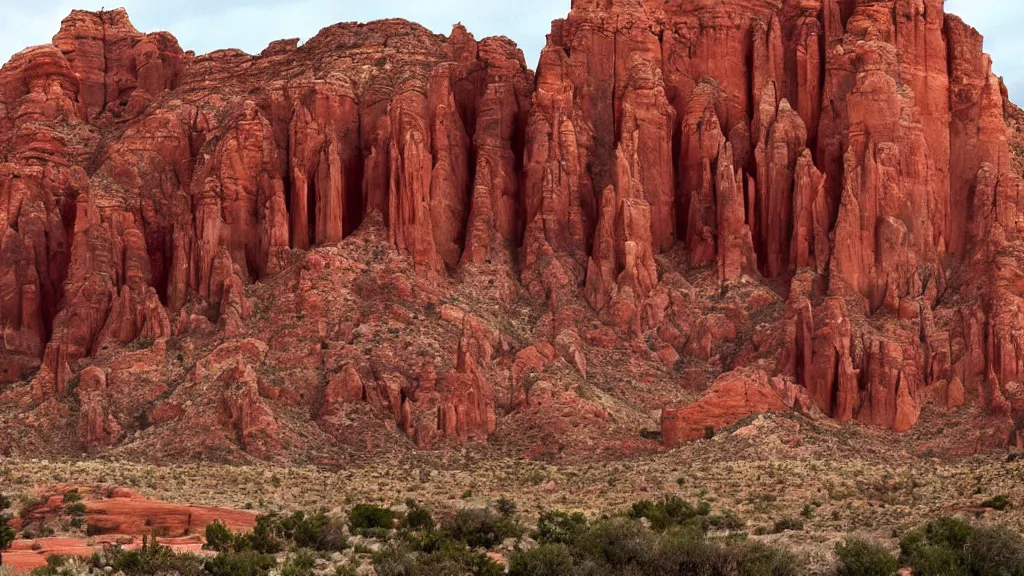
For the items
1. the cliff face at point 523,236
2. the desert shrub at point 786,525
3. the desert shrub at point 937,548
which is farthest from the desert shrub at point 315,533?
the desert shrub at point 937,548

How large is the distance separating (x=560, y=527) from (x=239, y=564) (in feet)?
56.3

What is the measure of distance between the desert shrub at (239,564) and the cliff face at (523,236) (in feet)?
104

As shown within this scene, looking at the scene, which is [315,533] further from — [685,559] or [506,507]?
[685,559]

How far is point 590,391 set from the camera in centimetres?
12175

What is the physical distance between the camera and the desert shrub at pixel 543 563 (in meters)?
81.2

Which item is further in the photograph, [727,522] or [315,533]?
[727,522]

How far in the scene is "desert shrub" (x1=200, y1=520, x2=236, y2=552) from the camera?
3479 inches

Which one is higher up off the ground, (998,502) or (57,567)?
(998,502)

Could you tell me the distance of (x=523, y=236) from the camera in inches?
5389

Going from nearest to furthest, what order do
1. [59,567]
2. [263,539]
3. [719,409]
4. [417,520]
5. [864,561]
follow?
[59,567], [864,561], [263,539], [417,520], [719,409]

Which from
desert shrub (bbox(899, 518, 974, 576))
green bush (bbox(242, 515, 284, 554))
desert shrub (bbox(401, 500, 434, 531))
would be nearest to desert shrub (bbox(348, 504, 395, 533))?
desert shrub (bbox(401, 500, 434, 531))

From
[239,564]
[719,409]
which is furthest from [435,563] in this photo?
[719,409]

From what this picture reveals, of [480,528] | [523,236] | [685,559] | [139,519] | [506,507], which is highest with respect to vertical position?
[523,236]

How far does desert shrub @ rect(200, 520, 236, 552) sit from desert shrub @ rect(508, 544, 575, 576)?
1223cm
